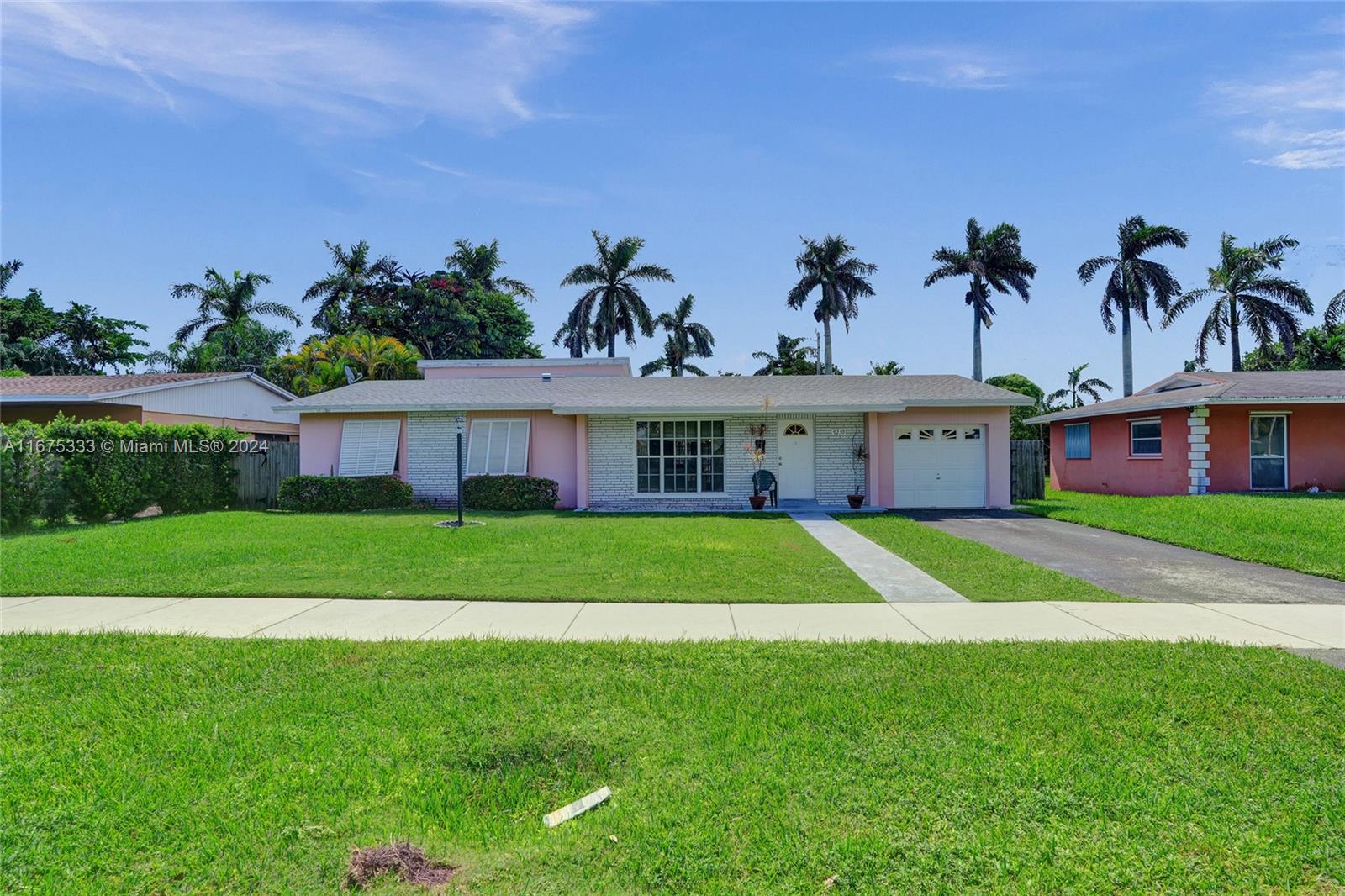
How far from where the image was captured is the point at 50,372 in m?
34.5

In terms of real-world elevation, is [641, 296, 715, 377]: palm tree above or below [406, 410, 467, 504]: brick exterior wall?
above

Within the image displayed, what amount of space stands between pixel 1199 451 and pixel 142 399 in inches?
1147

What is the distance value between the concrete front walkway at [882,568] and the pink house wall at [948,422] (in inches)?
161

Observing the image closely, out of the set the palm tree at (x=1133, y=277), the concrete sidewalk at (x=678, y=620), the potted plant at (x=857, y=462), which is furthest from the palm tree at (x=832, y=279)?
the concrete sidewalk at (x=678, y=620)

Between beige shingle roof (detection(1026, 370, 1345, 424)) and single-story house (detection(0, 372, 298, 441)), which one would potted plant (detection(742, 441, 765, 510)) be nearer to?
beige shingle roof (detection(1026, 370, 1345, 424))

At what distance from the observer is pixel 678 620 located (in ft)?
21.0

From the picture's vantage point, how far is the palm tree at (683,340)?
42906 millimetres

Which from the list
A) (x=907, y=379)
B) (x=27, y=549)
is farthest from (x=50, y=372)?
(x=907, y=379)

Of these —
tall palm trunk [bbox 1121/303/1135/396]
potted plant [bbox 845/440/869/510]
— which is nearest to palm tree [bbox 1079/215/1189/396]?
tall palm trunk [bbox 1121/303/1135/396]

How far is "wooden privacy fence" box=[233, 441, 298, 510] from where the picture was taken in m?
17.7

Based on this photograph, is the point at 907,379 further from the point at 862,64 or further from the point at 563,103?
the point at 563,103

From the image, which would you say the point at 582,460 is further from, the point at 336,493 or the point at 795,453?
the point at 336,493

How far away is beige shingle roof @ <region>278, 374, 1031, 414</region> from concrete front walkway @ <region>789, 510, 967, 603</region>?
471 centimetres

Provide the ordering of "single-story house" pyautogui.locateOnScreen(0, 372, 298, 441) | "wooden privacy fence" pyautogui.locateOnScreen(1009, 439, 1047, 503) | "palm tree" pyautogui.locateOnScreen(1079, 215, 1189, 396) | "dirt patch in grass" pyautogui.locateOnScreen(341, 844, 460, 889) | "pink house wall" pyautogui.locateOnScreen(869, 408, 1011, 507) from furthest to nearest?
"palm tree" pyautogui.locateOnScreen(1079, 215, 1189, 396) → "wooden privacy fence" pyautogui.locateOnScreen(1009, 439, 1047, 503) → "single-story house" pyautogui.locateOnScreen(0, 372, 298, 441) → "pink house wall" pyautogui.locateOnScreen(869, 408, 1011, 507) → "dirt patch in grass" pyautogui.locateOnScreen(341, 844, 460, 889)
